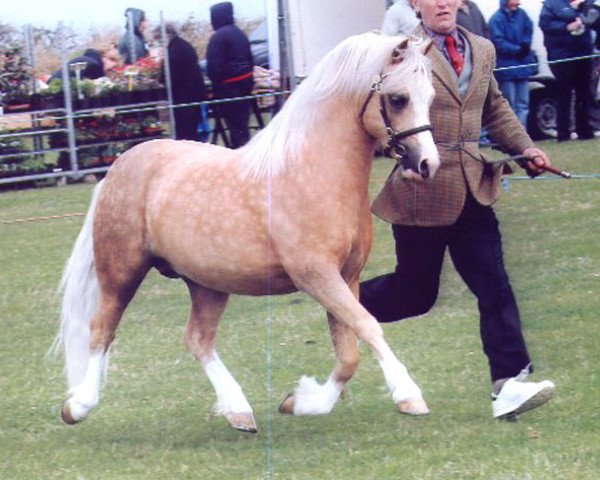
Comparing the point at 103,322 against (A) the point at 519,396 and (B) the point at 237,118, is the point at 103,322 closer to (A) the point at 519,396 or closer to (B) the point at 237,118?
(A) the point at 519,396

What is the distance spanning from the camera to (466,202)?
20.0 ft

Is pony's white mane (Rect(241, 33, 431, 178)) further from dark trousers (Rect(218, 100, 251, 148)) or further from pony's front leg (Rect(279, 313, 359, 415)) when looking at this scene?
dark trousers (Rect(218, 100, 251, 148))

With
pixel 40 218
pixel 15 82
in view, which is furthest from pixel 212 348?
pixel 15 82

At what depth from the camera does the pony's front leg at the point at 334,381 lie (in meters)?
6.10

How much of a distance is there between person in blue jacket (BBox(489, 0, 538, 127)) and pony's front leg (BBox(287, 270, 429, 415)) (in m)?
10.5

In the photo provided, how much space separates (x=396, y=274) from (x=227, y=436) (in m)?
1.03

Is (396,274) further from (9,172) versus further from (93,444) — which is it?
(9,172)

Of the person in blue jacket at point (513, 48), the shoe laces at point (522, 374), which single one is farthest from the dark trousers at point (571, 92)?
the shoe laces at point (522, 374)

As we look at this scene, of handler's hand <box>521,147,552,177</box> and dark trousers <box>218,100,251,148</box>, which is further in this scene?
dark trousers <box>218,100,251,148</box>

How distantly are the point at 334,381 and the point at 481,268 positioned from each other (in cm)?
79

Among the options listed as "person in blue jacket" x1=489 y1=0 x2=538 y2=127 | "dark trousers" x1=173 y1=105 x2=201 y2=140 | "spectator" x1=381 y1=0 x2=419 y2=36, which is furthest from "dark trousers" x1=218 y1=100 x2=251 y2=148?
"spectator" x1=381 y1=0 x2=419 y2=36

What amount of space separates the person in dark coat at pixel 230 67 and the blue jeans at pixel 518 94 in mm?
2856

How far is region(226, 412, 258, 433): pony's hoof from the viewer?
626cm

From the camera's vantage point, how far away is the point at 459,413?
6.39 meters
